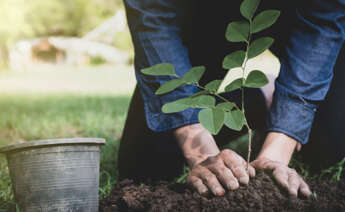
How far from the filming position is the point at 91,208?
1192mm

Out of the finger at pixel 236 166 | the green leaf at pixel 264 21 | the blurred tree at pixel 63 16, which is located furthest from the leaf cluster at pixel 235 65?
the blurred tree at pixel 63 16

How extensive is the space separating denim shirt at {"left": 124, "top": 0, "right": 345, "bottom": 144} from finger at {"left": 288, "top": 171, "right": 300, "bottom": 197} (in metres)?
0.27

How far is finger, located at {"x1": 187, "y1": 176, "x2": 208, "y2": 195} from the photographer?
45.3 inches

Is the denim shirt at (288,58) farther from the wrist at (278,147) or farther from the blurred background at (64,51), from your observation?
the blurred background at (64,51)

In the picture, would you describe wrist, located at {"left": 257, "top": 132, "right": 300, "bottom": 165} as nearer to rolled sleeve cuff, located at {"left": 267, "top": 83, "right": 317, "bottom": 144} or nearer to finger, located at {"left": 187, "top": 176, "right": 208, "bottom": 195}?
rolled sleeve cuff, located at {"left": 267, "top": 83, "right": 317, "bottom": 144}

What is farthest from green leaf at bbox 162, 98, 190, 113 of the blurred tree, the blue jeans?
the blurred tree

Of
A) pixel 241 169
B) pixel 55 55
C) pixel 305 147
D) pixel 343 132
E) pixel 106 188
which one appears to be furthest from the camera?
pixel 55 55

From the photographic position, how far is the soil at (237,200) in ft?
3.52

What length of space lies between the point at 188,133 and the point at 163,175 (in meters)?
0.79

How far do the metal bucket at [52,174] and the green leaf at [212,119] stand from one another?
382 millimetres

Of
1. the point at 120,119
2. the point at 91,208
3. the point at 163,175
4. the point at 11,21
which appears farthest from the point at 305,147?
the point at 11,21

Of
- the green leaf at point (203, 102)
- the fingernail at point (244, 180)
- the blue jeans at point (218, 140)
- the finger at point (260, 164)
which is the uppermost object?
the green leaf at point (203, 102)

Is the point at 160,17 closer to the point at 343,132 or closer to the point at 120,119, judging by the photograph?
the point at 343,132

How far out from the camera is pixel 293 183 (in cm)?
113
